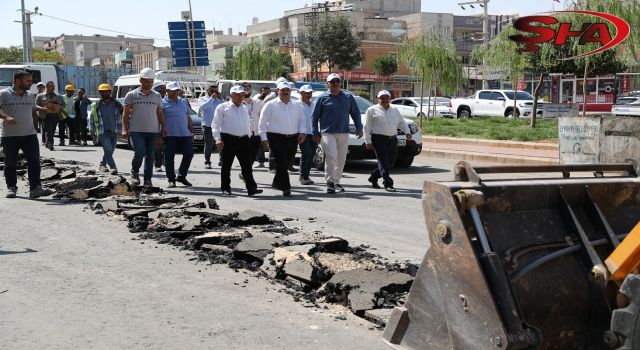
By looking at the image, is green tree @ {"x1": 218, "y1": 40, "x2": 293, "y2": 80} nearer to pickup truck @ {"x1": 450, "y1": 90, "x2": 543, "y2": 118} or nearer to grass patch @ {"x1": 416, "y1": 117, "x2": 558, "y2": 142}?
pickup truck @ {"x1": 450, "y1": 90, "x2": 543, "y2": 118}

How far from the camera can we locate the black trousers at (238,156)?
39.5ft

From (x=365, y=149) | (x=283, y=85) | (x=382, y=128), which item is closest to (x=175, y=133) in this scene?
(x=283, y=85)

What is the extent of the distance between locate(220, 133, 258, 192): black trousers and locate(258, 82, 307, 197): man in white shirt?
30 centimetres

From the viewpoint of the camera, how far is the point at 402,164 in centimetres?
1727

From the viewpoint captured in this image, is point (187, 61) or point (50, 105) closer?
point (50, 105)

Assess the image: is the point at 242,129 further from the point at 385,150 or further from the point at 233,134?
the point at 385,150

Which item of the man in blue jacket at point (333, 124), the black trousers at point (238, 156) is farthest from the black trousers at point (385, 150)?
the black trousers at point (238, 156)

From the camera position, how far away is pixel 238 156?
12148mm

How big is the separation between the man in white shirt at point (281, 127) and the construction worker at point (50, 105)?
10231mm

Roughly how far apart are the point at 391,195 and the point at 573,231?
27.6 ft

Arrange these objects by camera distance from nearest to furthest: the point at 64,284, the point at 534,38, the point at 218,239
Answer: the point at 64,284 < the point at 218,239 < the point at 534,38

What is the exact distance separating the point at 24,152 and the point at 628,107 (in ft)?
71.9

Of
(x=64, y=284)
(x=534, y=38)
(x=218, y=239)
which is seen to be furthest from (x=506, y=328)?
(x=534, y=38)

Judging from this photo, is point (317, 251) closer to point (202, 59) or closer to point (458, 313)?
point (458, 313)
